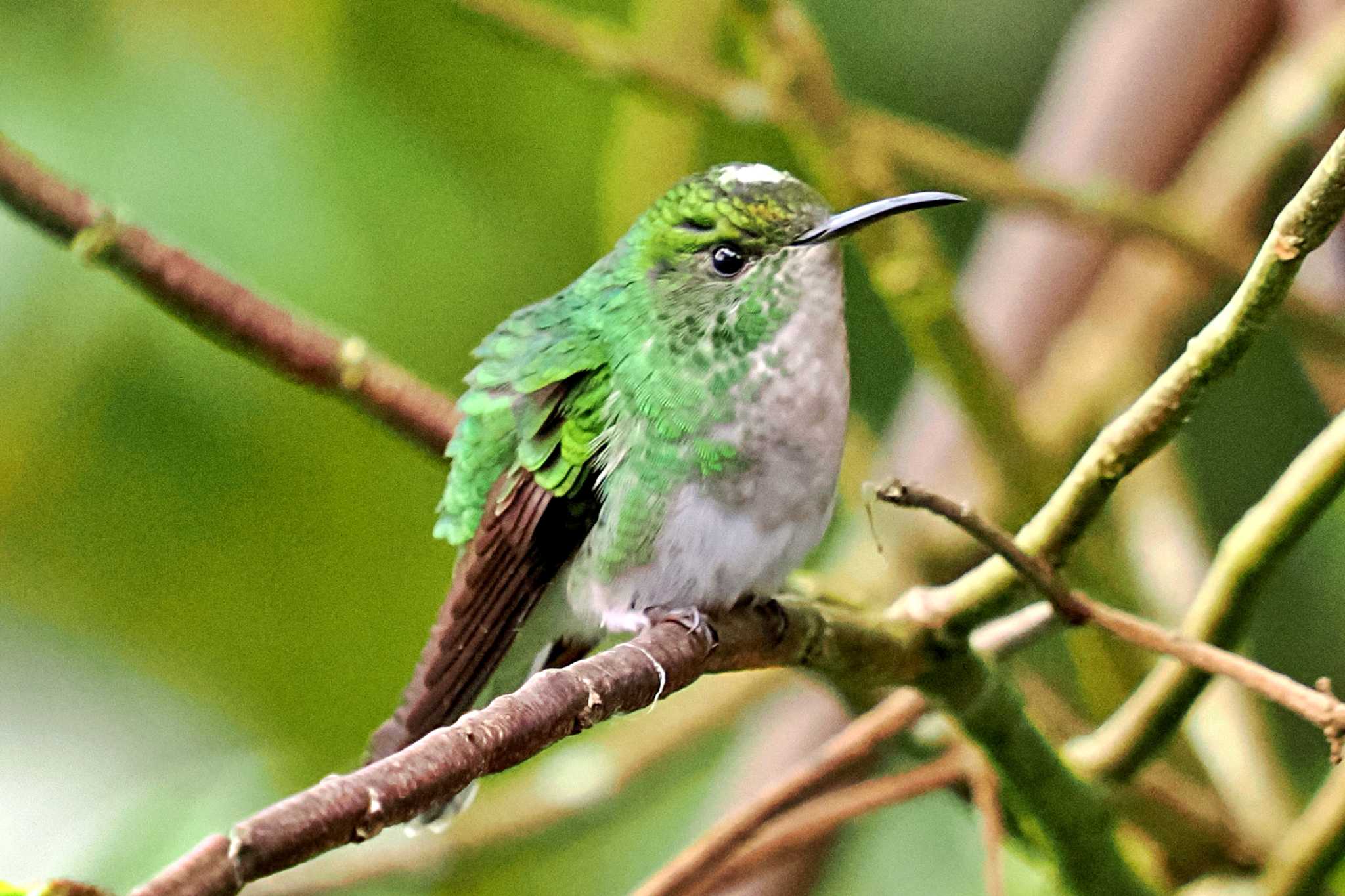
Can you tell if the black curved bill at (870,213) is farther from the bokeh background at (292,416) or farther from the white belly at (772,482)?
the bokeh background at (292,416)

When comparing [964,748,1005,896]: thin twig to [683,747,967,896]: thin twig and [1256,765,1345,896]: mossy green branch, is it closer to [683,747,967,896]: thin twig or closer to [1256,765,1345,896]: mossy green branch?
[683,747,967,896]: thin twig

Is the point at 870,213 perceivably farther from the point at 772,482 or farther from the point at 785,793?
the point at 785,793

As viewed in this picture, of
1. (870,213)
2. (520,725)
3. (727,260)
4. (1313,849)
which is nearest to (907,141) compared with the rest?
(727,260)

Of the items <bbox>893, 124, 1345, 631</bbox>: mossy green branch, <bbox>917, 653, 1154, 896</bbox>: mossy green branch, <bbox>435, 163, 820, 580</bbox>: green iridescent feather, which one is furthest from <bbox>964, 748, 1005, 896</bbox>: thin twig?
<bbox>435, 163, 820, 580</bbox>: green iridescent feather

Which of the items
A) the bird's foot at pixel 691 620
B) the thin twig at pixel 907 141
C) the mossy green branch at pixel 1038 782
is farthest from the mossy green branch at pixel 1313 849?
the thin twig at pixel 907 141

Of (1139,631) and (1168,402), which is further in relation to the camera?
(1139,631)
